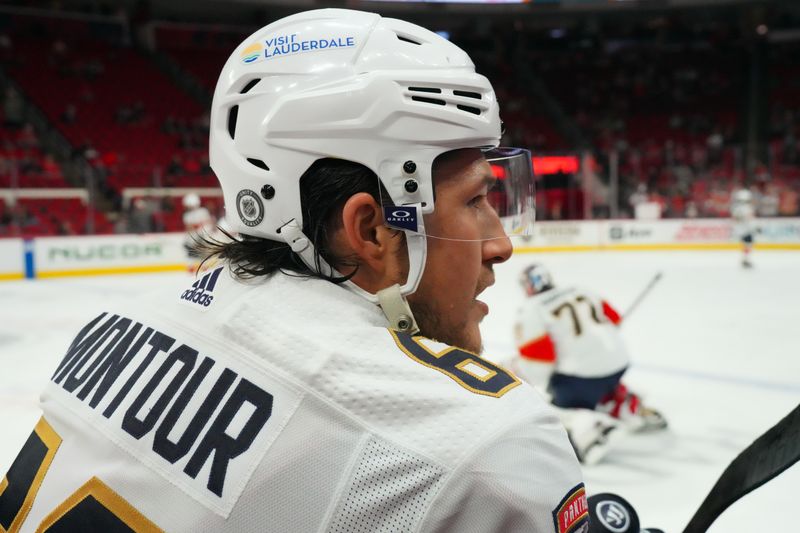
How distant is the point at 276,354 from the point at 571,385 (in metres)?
2.71

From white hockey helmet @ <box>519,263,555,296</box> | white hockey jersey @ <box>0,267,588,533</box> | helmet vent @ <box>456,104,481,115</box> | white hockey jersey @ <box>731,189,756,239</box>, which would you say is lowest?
white hockey jersey @ <box>731,189,756,239</box>

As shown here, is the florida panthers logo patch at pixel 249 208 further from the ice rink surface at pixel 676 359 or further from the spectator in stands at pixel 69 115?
the spectator in stands at pixel 69 115

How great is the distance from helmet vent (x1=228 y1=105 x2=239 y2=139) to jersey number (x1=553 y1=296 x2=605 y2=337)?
2305mm

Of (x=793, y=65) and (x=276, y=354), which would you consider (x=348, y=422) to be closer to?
(x=276, y=354)

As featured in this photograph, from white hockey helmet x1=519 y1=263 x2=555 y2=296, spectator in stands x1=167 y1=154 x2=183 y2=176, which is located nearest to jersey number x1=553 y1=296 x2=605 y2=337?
white hockey helmet x1=519 y1=263 x2=555 y2=296

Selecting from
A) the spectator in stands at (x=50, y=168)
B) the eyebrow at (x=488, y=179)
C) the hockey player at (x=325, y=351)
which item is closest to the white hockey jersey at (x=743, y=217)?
the hockey player at (x=325, y=351)

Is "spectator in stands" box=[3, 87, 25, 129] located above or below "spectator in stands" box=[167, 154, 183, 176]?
above

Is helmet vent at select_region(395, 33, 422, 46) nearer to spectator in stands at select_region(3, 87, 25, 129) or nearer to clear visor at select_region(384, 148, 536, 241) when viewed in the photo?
clear visor at select_region(384, 148, 536, 241)

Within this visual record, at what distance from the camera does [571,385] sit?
336cm

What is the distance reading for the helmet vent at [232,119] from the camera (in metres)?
1.25

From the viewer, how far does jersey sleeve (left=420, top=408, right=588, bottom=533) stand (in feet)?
2.51

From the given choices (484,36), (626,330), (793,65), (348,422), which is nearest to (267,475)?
(348,422)

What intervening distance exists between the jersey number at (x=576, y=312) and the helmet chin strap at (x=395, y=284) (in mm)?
2226

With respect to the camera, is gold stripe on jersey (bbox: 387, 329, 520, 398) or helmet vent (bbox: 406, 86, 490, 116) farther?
helmet vent (bbox: 406, 86, 490, 116)
